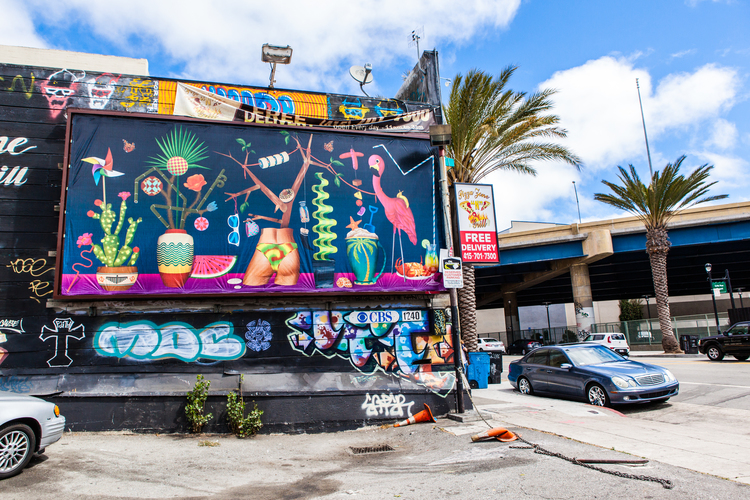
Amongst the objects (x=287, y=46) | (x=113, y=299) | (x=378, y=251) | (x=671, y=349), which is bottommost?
(x=671, y=349)

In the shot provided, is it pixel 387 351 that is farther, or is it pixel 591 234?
pixel 591 234

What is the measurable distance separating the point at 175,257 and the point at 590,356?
Answer: 988 cm

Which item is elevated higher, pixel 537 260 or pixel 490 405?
pixel 537 260

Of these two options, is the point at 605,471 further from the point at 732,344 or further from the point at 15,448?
the point at 732,344

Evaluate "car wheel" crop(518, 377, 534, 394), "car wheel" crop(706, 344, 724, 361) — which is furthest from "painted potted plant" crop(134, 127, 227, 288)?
"car wheel" crop(706, 344, 724, 361)

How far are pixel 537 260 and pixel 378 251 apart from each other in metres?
26.5

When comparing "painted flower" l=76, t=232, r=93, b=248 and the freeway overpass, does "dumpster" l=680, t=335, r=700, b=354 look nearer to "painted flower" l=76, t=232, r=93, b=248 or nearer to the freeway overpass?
the freeway overpass

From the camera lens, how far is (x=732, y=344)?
19.7 m

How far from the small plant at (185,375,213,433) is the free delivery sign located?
227 inches

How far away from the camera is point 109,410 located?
865 cm

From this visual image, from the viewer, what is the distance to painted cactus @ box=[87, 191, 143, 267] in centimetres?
917

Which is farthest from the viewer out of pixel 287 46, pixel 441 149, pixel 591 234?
pixel 591 234

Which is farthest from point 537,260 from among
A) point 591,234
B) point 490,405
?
point 490,405

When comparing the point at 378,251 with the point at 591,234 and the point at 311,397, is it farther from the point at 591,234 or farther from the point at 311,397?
A: the point at 591,234
